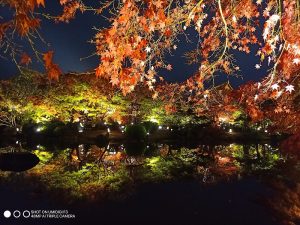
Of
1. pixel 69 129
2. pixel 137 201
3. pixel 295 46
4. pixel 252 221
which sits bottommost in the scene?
pixel 252 221

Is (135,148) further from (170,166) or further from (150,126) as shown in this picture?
(170,166)

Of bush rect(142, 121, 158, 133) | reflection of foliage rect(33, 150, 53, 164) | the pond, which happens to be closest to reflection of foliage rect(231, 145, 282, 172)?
the pond

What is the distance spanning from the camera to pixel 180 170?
1162 cm

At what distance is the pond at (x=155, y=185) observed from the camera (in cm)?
761

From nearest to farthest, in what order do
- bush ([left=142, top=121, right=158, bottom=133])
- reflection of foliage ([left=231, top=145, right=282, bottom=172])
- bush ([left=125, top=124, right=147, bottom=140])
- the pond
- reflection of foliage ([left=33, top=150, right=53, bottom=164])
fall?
the pond < reflection of foliage ([left=231, top=145, right=282, bottom=172]) < reflection of foliage ([left=33, top=150, right=53, bottom=164]) < bush ([left=125, top=124, right=147, bottom=140]) < bush ([left=142, top=121, right=158, bottom=133])

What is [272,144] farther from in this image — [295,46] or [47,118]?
[295,46]

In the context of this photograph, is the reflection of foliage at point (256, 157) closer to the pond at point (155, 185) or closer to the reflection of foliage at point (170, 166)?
the pond at point (155, 185)

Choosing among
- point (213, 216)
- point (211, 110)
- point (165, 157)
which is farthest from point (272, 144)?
point (213, 216)

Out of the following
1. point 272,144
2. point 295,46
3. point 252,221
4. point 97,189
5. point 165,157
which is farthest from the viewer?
point 272,144

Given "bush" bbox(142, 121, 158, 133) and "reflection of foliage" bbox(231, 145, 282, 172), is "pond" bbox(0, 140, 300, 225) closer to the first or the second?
"reflection of foliage" bbox(231, 145, 282, 172)

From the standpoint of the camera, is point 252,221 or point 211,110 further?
point 211,110

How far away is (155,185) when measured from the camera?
9836mm

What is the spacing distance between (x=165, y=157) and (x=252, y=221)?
672 cm

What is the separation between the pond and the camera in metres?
7.61
